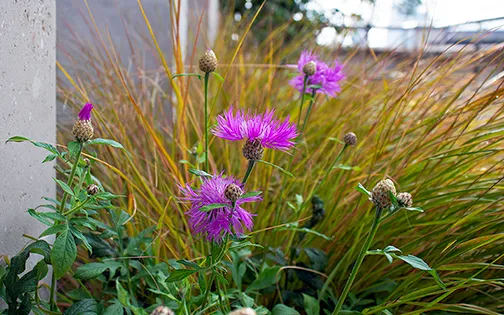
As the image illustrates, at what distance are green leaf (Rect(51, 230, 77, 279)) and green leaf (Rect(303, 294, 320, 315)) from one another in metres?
0.49

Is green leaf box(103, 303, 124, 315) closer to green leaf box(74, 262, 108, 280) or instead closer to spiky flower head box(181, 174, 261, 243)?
green leaf box(74, 262, 108, 280)

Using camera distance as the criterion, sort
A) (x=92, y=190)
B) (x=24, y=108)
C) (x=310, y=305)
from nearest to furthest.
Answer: (x=92, y=190)
(x=24, y=108)
(x=310, y=305)

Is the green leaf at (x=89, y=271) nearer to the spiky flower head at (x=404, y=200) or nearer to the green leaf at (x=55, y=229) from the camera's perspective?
the green leaf at (x=55, y=229)

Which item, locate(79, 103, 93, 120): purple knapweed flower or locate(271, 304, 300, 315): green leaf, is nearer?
locate(79, 103, 93, 120): purple knapweed flower

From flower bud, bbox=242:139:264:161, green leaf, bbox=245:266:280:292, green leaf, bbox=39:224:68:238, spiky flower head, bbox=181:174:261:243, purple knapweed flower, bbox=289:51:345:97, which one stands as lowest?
green leaf, bbox=245:266:280:292

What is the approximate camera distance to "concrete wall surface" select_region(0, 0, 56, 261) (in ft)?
2.86

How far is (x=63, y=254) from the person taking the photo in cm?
76

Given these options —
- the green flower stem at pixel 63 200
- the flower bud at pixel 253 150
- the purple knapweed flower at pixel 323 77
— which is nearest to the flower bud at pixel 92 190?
the green flower stem at pixel 63 200

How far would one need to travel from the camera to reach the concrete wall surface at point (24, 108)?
34.4 inches

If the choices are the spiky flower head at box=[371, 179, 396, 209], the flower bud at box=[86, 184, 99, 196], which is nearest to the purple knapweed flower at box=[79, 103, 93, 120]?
the flower bud at box=[86, 184, 99, 196]

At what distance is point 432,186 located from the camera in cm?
123

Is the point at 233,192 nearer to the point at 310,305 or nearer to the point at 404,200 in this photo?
the point at 404,200

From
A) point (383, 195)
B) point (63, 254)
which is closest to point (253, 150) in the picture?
Result: point (383, 195)

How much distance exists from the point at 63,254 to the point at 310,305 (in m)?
0.51
